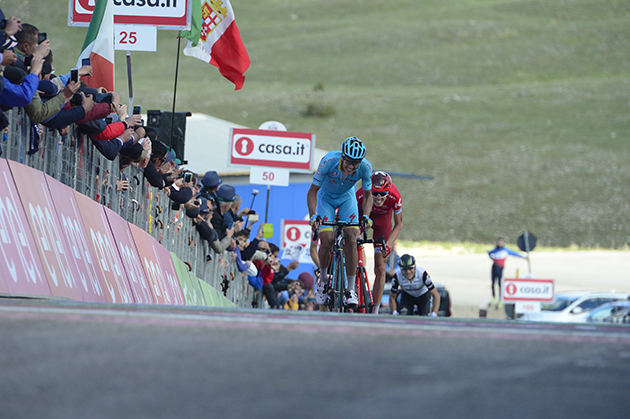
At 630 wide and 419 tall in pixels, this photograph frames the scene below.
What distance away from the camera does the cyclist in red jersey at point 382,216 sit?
10.3 metres

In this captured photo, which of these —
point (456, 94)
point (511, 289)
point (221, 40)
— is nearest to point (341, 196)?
point (221, 40)

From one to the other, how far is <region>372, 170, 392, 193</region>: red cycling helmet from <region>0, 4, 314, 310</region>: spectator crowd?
7.95ft

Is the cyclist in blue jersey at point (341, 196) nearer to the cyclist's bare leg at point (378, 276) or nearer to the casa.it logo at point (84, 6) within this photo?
the cyclist's bare leg at point (378, 276)

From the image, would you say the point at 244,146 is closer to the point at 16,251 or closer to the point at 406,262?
the point at 406,262

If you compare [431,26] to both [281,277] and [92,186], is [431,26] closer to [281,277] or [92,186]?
[281,277]

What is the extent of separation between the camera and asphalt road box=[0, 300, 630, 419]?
2590 mm

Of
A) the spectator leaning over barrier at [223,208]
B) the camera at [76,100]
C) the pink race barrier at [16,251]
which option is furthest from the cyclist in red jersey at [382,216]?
the pink race barrier at [16,251]

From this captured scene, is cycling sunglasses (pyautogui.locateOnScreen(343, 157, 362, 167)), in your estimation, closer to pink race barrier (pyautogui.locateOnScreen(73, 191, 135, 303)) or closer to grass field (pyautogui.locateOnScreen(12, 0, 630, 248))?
pink race barrier (pyautogui.locateOnScreen(73, 191, 135, 303))

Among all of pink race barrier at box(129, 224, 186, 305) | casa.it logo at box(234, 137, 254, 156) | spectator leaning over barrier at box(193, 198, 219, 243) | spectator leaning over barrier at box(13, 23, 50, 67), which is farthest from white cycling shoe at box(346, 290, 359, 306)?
casa.it logo at box(234, 137, 254, 156)

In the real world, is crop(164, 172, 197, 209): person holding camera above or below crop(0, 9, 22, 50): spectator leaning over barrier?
below

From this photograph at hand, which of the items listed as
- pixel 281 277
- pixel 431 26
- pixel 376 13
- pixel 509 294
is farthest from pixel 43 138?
pixel 376 13

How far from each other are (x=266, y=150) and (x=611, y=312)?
12.8 m

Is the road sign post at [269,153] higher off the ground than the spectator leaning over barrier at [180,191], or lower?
higher

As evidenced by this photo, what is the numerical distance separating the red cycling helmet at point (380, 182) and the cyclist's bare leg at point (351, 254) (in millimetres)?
1045
